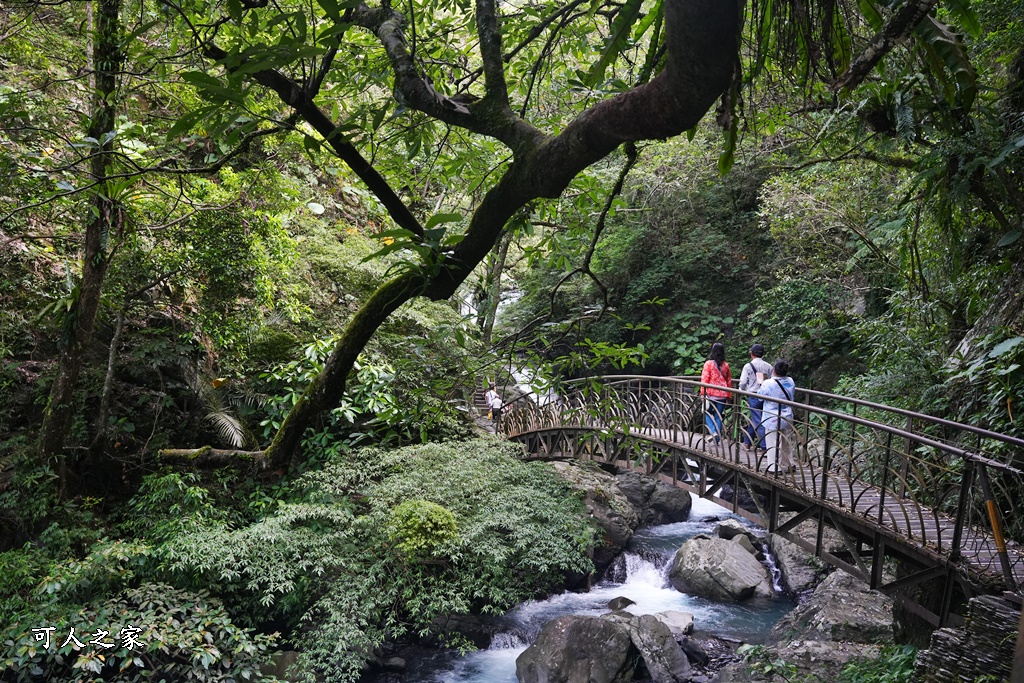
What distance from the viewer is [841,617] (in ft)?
26.6

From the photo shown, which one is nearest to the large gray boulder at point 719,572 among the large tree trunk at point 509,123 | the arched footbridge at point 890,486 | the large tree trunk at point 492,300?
the arched footbridge at point 890,486

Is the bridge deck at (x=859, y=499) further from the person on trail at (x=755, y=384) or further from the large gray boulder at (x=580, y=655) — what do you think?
the large gray boulder at (x=580, y=655)

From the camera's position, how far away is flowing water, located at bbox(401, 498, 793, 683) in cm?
804

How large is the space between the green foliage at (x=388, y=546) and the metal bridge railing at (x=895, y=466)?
172 cm

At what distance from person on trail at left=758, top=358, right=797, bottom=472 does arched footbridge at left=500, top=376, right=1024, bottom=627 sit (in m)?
0.13

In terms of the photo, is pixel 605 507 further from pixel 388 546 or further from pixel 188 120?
pixel 188 120

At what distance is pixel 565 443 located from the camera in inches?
459

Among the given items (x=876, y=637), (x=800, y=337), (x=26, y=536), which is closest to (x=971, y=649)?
(x=876, y=637)

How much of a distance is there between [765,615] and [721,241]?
10.6 m

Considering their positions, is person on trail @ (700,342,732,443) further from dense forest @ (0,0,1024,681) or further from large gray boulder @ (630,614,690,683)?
large gray boulder @ (630,614,690,683)

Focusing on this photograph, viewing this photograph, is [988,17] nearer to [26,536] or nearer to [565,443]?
[565,443]

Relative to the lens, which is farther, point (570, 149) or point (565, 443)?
point (565, 443)

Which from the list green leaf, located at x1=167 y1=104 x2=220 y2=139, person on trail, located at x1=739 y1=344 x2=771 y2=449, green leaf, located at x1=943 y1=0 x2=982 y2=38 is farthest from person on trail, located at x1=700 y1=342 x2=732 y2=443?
green leaf, located at x1=167 y1=104 x2=220 y2=139

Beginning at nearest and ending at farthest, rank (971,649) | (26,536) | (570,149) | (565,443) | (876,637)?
1. (570,149)
2. (971,649)
3. (26,536)
4. (876,637)
5. (565,443)
